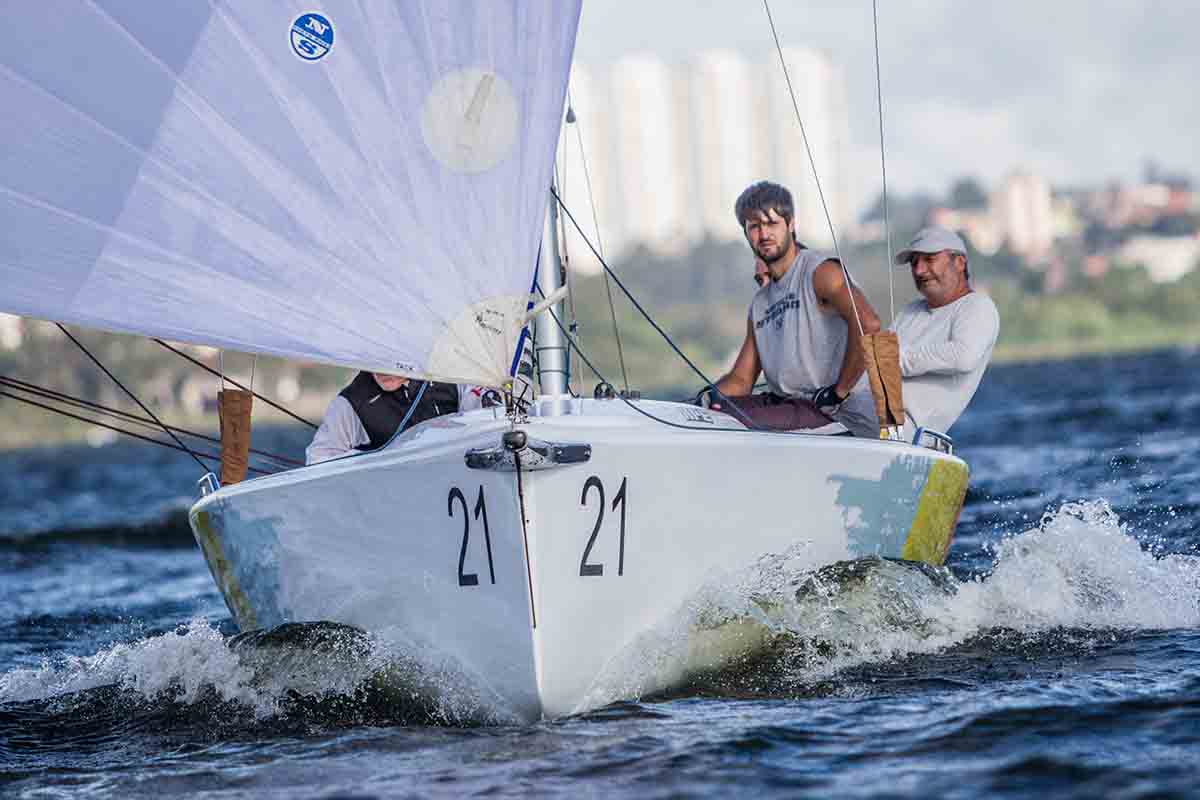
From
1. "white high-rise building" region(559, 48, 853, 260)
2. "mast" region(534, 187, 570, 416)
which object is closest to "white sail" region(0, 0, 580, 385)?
"mast" region(534, 187, 570, 416)

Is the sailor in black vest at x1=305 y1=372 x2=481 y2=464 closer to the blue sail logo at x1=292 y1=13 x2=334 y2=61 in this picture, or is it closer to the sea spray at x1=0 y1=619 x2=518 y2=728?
the sea spray at x1=0 y1=619 x2=518 y2=728

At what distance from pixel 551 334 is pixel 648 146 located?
123 metres

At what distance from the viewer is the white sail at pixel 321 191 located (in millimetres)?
3982

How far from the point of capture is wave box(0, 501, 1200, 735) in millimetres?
4434

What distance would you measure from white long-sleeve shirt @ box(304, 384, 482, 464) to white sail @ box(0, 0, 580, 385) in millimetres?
1190

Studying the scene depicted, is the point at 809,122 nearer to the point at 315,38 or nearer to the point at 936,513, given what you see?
the point at 936,513

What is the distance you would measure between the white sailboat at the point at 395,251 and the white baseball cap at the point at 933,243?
156 cm

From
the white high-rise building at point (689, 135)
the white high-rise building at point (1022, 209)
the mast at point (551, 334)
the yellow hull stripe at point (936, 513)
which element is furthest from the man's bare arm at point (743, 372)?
the white high-rise building at point (689, 135)

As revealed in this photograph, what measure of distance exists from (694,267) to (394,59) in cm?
11014

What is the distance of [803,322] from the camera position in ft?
17.4

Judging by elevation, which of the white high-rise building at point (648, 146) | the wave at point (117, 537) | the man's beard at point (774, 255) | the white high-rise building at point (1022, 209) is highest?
the white high-rise building at point (648, 146)

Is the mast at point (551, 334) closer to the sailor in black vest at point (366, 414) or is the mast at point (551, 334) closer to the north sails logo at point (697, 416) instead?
the north sails logo at point (697, 416)

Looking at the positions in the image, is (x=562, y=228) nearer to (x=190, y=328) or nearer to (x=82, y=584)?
(x=190, y=328)

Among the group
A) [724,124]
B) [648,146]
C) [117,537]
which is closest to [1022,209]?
[724,124]
